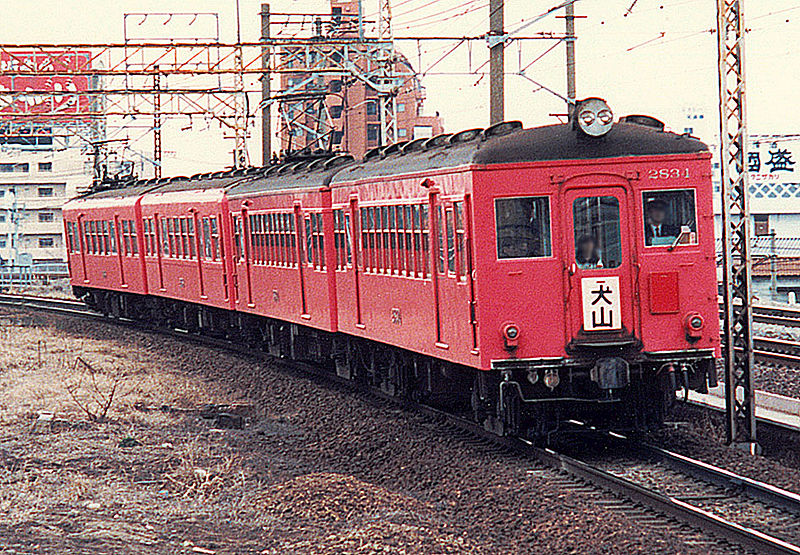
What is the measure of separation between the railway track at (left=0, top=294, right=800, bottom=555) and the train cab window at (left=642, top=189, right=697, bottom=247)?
189 cm

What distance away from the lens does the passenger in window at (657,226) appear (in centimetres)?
1209

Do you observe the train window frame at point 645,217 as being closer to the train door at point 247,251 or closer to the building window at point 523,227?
the building window at point 523,227

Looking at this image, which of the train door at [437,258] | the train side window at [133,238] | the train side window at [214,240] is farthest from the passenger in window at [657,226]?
the train side window at [133,238]

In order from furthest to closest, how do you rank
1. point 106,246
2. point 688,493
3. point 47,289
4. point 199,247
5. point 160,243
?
point 47,289, point 106,246, point 160,243, point 199,247, point 688,493

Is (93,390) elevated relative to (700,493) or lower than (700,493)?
elevated

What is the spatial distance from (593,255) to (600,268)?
13 centimetres

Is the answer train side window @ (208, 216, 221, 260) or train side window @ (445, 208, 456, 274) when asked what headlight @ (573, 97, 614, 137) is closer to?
train side window @ (445, 208, 456, 274)

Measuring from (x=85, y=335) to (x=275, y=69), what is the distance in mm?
6928

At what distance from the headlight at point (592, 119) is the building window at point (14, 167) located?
9353 centimetres

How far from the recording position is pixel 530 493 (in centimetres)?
1069

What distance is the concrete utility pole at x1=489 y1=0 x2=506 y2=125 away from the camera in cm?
2017

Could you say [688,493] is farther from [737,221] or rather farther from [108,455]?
[108,455]

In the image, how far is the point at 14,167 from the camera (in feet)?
336

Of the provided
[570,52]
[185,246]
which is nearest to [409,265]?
[185,246]
